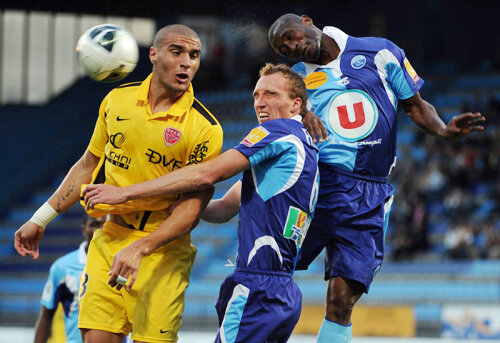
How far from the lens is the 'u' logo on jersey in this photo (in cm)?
502

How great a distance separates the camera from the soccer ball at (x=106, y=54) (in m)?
4.70

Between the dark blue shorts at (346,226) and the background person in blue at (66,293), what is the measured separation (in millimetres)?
1971

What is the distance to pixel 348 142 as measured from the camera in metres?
5.00

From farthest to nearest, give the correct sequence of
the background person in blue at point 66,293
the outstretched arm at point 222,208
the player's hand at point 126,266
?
the background person in blue at point 66,293 < the outstretched arm at point 222,208 < the player's hand at point 126,266

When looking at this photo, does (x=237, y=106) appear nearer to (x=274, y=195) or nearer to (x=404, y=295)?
(x=404, y=295)

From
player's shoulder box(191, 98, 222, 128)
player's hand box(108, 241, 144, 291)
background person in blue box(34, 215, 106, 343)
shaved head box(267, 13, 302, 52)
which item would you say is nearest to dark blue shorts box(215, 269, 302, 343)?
player's hand box(108, 241, 144, 291)

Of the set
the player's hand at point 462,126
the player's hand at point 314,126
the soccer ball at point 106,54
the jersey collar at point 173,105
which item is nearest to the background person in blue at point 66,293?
the soccer ball at point 106,54

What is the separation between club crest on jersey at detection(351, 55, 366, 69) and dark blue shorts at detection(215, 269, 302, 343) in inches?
62.9

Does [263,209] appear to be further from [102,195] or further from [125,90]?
[125,90]

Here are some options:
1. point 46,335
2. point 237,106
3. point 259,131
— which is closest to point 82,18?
point 237,106

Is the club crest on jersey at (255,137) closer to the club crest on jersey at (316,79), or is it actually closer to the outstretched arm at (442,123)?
the club crest on jersey at (316,79)

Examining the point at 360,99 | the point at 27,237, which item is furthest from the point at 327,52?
the point at 27,237

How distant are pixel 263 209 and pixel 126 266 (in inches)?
29.3

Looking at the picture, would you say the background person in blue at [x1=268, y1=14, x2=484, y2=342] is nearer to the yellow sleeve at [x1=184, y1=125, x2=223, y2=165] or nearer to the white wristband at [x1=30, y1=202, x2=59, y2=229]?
the yellow sleeve at [x1=184, y1=125, x2=223, y2=165]
